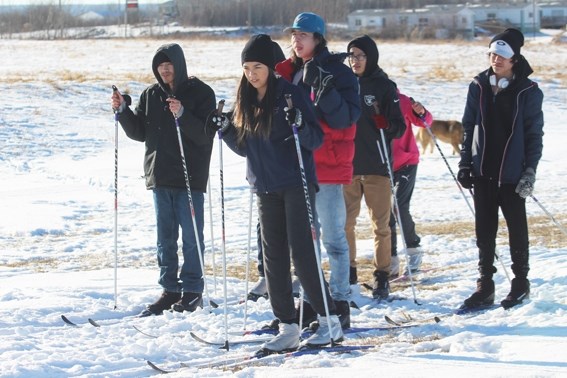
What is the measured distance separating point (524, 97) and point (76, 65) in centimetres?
3308

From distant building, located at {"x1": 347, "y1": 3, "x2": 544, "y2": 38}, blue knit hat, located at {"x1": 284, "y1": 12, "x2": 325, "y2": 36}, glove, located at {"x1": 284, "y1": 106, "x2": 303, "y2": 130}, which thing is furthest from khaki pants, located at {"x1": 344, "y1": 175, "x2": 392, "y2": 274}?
distant building, located at {"x1": 347, "y1": 3, "x2": 544, "y2": 38}

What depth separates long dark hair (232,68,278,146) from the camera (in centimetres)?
560

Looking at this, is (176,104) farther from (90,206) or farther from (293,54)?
(90,206)

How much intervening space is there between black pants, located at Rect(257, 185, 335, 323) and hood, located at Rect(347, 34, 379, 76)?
1964mm

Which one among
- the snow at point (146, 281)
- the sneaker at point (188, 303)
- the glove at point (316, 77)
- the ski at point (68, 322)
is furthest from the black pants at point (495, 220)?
the ski at point (68, 322)

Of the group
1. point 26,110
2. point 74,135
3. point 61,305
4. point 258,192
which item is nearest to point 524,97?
point 258,192

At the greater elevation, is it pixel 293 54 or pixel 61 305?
pixel 293 54

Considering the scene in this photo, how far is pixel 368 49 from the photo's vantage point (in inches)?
287

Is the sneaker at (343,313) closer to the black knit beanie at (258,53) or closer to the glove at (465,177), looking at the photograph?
the glove at (465,177)

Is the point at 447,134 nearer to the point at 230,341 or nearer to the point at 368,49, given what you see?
the point at 368,49

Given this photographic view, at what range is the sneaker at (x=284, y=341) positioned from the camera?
18.7 feet

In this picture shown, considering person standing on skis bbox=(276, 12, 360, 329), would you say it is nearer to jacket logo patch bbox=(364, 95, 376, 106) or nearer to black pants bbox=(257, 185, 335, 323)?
black pants bbox=(257, 185, 335, 323)

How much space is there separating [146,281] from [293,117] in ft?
10.9

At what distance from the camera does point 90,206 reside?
1297 centimetres
